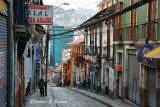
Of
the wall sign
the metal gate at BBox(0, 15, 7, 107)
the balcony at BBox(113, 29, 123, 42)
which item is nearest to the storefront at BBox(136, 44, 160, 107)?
the balcony at BBox(113, 29, 123, 42)

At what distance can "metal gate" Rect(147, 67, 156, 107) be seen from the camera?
46.6 ft

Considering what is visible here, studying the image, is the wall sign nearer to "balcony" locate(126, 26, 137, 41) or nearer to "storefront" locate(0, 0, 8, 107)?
"storefront" locate(0, 0, 8, 107)

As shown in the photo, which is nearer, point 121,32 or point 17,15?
point 17,15

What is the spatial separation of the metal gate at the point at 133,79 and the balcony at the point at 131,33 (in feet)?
3.94

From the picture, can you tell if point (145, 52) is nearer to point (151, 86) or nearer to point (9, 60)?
point (151, 86)

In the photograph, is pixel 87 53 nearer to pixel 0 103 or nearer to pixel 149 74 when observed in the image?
pixel 149 74

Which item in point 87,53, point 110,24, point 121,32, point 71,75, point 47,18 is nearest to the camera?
point 47,18

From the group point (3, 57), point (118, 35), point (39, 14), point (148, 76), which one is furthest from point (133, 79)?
point (3, 57)

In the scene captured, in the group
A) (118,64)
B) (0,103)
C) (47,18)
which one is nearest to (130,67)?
(118,64)

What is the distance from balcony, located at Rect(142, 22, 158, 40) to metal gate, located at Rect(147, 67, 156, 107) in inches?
68.7

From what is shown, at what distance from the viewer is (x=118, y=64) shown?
20.7m

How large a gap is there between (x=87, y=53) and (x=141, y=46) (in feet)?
60.9

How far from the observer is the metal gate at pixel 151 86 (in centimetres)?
1419

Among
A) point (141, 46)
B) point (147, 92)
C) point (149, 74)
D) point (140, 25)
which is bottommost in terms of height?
point (147, 92)
